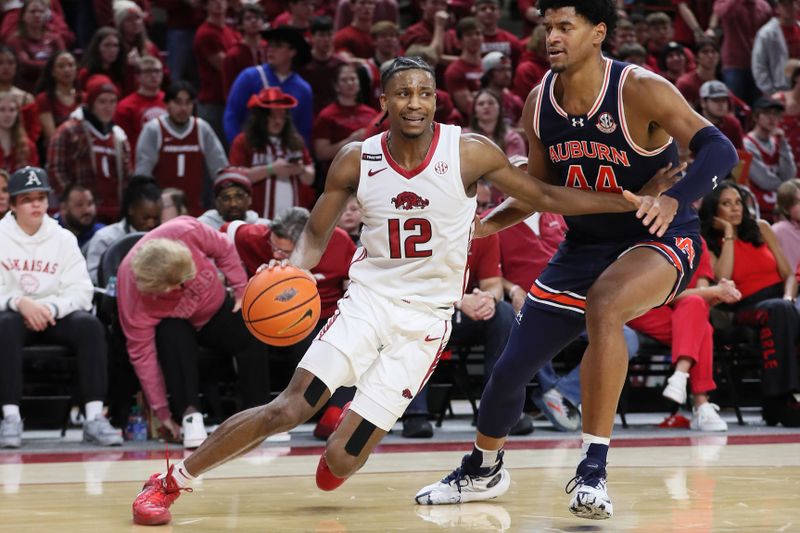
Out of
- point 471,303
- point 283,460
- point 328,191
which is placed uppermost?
point 328,191

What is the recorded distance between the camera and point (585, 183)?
445 cm

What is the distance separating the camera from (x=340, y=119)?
9.28 metres

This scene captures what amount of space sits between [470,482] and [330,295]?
2.73m

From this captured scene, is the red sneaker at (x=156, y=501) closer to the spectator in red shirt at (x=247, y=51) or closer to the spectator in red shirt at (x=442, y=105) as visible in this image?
the spectator in red shirt at (x=442, y=105)

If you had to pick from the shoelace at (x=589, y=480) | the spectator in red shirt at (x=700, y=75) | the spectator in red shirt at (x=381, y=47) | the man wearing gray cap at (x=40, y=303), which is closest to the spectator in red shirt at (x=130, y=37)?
the spectator in red shirt at (x=381, y=47)

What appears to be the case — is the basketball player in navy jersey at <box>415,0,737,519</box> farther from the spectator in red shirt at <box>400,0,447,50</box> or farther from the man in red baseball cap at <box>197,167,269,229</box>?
the spectator in red shirt at <box>400,0,447,50</box>

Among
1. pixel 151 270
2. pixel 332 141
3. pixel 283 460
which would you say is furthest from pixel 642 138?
pixel 332 141

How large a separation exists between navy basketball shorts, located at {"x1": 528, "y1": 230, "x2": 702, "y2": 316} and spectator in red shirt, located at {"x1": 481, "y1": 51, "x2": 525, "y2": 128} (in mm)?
5486

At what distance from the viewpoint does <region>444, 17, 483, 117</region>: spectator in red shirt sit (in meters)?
10.1

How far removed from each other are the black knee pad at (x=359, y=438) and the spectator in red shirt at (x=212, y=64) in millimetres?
6213

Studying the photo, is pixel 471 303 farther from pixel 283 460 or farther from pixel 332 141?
pixel 332 141

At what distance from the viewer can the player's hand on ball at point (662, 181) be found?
14.2ft

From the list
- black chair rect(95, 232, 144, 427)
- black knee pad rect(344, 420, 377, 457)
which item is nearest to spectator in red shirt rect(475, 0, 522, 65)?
black chair rect(95, 232, 144, 427)

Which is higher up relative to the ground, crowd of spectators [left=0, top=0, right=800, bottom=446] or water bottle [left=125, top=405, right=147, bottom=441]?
crowd of spectators [left=0, top=0, right=800, bottom=446]
